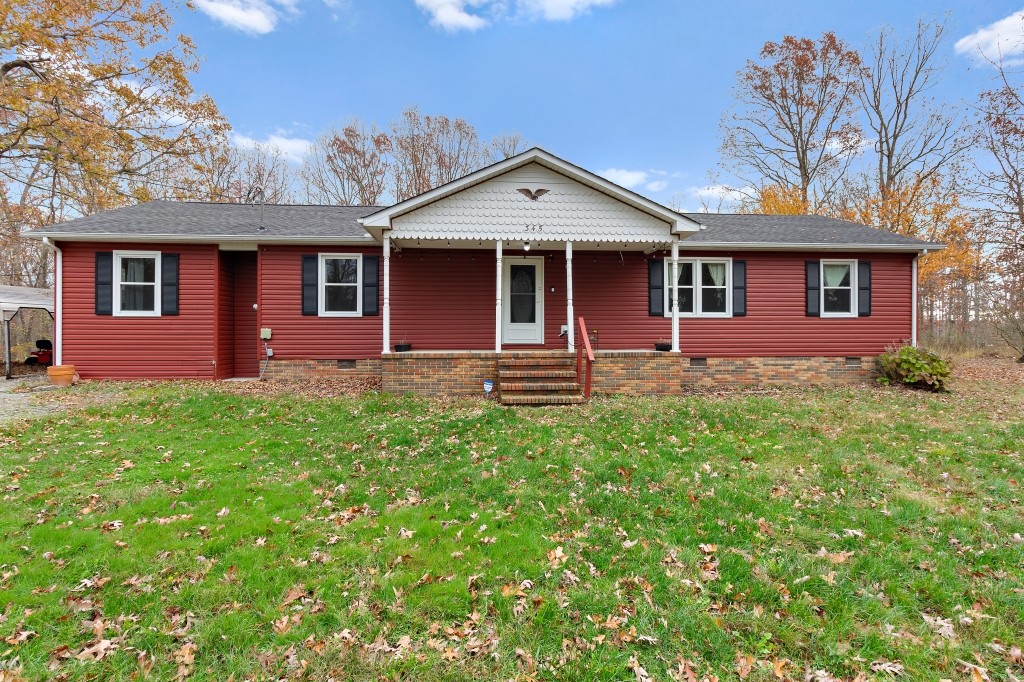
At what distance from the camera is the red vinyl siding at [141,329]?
10.9 m

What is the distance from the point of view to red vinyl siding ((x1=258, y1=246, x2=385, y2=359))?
1135 cm

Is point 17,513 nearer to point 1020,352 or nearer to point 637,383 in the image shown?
point 637,383

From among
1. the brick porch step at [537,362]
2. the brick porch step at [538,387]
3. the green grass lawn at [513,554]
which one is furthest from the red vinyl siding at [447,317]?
the green grass lawn at [513,554]

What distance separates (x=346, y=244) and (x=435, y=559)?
31.0 ft

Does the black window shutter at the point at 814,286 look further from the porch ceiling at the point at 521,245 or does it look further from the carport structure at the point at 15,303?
the carport structure at the point at 15,303

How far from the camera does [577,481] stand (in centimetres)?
494

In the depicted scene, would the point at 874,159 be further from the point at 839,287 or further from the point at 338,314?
the point at 338,314

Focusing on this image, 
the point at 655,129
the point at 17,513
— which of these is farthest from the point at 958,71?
the point at 17,513

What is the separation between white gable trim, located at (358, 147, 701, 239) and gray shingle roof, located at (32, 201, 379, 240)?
206 centimetres

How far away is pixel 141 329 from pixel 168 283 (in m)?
1.25

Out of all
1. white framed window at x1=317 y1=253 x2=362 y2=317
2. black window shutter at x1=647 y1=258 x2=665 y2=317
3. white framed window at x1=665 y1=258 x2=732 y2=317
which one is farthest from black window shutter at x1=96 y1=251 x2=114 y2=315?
white framed window at x1=665 y1=258 x2=732 y2=317

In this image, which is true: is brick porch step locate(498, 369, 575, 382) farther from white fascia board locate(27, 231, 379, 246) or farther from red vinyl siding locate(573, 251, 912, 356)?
white fascia board locate(27, 231, 379, 246)

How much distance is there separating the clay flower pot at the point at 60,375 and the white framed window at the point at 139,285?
1.55m

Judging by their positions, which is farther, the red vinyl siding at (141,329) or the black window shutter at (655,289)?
the black window shutter at (655,289)
